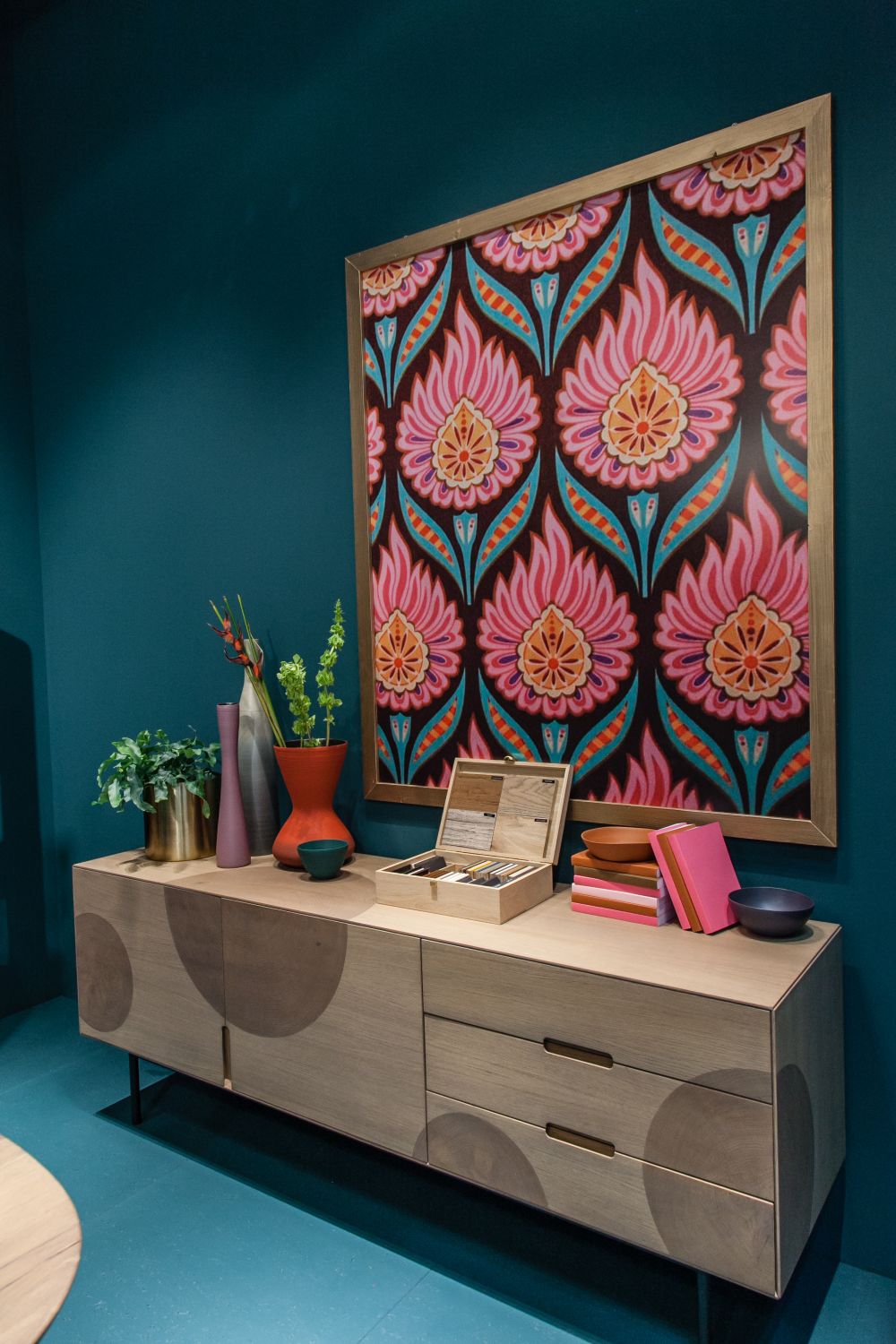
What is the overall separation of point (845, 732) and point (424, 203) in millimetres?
1667

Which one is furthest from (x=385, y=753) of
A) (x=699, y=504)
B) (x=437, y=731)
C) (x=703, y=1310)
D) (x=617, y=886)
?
(x=703, y=1310)

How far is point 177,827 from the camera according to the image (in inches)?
102

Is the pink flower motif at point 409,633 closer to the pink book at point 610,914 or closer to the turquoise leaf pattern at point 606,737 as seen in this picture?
the turquoise leaf pattern at point 606,737

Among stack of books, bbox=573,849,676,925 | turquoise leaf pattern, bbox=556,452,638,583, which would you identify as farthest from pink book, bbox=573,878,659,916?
turquoise leaf pattern, bbox=556,452,638,583

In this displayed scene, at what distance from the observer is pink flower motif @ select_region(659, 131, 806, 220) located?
1831 mm

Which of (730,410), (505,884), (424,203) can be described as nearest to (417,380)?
(424,203)

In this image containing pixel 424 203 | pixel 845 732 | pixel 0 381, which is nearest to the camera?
pixel 845 732

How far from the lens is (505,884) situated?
1.93 metres

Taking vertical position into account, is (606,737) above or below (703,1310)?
above

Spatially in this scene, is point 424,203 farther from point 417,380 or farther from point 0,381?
point 0,381

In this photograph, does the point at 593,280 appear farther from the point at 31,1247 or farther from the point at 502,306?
the point at 31,1247

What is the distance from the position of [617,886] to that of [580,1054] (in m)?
0.36

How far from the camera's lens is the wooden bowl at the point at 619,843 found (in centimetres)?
194

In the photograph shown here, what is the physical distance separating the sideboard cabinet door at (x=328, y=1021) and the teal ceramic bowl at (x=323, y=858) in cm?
17
